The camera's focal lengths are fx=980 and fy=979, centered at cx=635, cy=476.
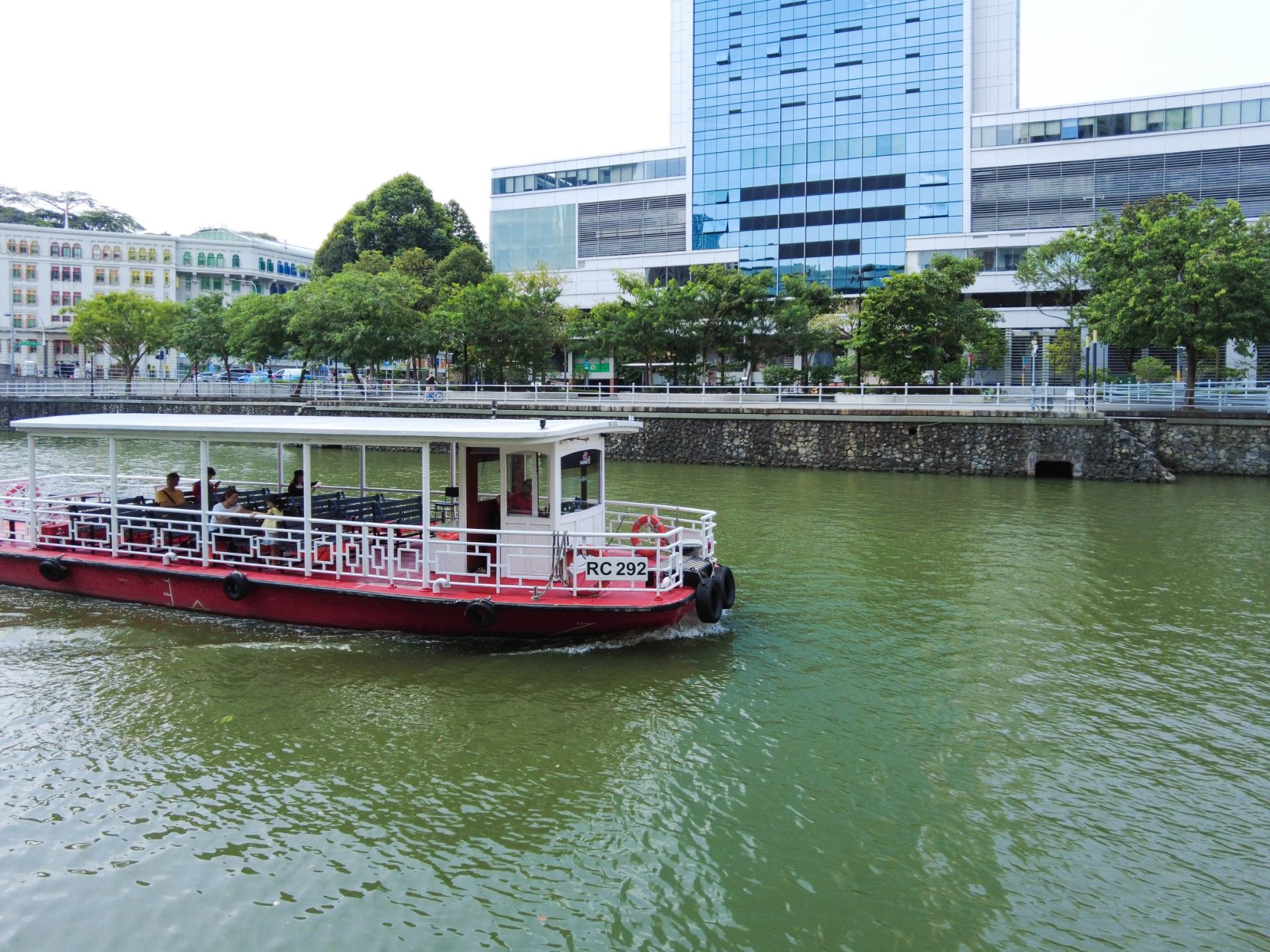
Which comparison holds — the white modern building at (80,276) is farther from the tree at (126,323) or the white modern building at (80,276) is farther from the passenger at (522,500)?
the passenger at (522,500)

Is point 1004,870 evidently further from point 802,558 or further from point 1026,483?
point 1026,483

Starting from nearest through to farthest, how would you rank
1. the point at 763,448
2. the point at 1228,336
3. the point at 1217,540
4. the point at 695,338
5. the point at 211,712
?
the point at 211,712 < the point at 1217,540 < the point at 1228,336 < the point at 763,448 < the point at 695,338

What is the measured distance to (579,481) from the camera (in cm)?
1281

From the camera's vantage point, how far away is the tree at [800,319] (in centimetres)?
4100

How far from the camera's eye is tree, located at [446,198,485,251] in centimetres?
7675

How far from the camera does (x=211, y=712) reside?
9.78 m

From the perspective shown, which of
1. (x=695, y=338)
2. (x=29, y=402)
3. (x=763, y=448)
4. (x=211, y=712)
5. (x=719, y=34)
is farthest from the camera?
(x=719, y=34)

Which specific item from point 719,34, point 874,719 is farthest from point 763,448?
point 719,34

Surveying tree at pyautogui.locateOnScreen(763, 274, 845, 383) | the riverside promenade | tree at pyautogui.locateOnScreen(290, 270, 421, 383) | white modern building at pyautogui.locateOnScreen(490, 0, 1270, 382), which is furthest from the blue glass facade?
tree at pyautogui.locateOnScreen(290, 270, 421, 383)

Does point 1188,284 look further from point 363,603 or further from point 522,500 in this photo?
point 363,603

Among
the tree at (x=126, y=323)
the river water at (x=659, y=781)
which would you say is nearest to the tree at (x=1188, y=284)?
the river water at (x=659, y=781)

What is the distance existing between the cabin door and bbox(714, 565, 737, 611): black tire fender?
2.87 metres

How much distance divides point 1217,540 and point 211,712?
18774mm

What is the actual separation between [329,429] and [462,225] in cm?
6937
